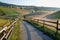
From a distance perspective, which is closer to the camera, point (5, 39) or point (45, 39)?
point (5, 39)

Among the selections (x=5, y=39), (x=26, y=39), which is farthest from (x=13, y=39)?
(x=26, y=39)

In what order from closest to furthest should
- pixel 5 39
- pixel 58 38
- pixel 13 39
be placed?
pixel 5 39
pixel 13 39
pixel 58 38

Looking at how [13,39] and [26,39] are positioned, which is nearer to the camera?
[13,39]

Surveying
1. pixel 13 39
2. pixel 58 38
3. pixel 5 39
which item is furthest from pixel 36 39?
pixel 5 39

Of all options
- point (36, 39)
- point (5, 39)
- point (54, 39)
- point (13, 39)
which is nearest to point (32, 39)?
point (36, 39)

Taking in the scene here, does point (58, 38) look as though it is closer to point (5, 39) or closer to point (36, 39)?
point (36, 39)

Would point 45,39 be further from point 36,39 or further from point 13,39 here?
point 13,39

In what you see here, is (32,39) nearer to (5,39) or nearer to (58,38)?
(58,38)

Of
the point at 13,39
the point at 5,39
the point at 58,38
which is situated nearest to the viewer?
the point at 5,39
